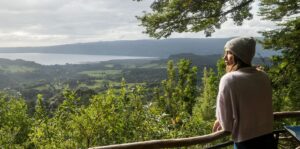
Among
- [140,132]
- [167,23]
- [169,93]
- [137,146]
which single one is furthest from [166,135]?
[169,93]

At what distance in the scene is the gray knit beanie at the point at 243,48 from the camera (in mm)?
2955

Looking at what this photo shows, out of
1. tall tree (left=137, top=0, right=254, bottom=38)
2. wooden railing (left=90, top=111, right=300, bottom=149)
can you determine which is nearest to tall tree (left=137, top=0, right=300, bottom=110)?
tall tree (left=137, top=0, right=254, bottom=38)

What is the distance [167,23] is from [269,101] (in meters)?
6.17

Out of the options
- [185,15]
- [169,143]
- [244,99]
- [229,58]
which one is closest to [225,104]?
[244,99]

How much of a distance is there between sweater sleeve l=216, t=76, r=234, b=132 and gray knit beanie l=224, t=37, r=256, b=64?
207mm

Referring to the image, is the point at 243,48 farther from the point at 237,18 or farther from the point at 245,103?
the point at 237,18

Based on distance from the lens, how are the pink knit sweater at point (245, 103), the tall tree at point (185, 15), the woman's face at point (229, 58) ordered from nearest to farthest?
the pink knit sweater at point (245, 103) → the woman's face at point (229, 58) → the tall tree at point (185, 15)

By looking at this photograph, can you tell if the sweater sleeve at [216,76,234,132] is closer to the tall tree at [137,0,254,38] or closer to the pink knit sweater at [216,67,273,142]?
the pink knit sweater at [216,67,273,142]

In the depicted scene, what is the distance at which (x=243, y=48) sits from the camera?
116 inches

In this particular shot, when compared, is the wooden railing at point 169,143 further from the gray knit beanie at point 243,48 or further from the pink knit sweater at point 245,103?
the gray knit beanie at point 243,48

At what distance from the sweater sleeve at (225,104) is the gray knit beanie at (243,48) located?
21 cm

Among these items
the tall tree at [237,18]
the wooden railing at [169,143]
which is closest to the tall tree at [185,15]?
the tall tree at [237,18]

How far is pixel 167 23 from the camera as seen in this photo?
9.05m

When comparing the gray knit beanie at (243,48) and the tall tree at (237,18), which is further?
the tall tree at (237,18)
